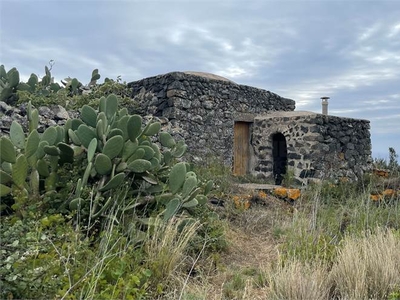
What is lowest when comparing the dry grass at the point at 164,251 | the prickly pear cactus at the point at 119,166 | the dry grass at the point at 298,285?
the dry grass at the point at 298,285

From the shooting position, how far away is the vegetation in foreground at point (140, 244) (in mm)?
2674

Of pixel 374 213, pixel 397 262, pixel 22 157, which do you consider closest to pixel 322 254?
pixel 397 262

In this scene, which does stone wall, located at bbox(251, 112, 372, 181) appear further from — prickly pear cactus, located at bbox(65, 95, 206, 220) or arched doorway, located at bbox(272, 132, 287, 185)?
prickly pear cactus, located at bbox(65, 95, 206, 220)

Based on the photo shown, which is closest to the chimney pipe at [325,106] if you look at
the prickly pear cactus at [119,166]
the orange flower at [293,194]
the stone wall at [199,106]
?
the stone wall at [199,106]

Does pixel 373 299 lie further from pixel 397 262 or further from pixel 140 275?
pixel 140 275

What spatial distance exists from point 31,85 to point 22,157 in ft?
17.7

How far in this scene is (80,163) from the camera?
4051 millimetres

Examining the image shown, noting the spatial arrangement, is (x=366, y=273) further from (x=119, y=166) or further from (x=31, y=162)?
(x=31, y=162)

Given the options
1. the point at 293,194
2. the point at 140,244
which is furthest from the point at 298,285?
the point at 293,194

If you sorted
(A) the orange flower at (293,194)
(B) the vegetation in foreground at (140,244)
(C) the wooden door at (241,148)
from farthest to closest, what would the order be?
(C) the wooden door at (241,148), (A) the orange flower at (293,194), (B) the vegetation in foreground at (140,244)

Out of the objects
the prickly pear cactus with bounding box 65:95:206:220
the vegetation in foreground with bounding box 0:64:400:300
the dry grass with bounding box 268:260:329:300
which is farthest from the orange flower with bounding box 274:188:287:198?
the dry grass with bounding box 268:260:329:300

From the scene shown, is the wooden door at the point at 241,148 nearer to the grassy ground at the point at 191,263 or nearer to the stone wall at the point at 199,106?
the stone wall at the point at 199,106

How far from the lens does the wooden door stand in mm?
10805

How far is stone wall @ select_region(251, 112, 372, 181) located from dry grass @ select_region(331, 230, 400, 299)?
5842 mm
